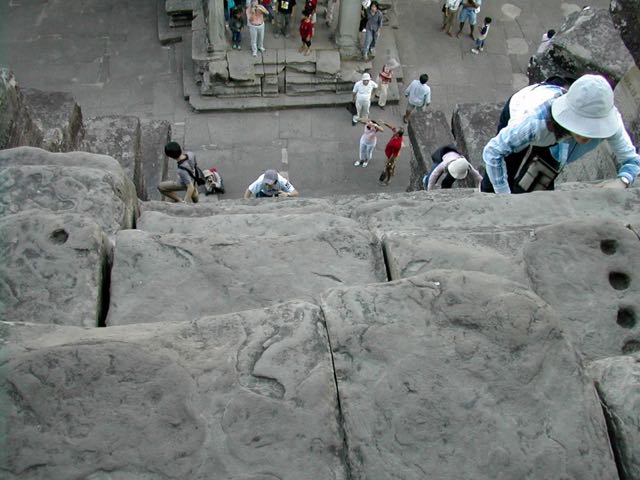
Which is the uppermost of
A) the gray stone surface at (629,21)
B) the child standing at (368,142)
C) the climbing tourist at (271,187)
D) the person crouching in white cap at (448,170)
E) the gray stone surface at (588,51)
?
the gray stone surface at (629,21)

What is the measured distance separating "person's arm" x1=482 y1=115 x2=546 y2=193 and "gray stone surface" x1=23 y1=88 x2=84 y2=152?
3601mm

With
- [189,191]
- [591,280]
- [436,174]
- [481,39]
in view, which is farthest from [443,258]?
[481,39]

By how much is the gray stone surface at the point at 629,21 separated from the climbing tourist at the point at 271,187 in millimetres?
3098

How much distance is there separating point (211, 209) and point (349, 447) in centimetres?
243

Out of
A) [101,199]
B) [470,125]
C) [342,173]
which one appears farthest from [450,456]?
[342,173]

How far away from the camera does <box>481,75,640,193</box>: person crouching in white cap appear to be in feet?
12.6

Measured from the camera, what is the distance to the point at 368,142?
826cm

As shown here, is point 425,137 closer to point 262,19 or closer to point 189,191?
point 189,191

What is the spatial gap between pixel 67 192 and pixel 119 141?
3.03m

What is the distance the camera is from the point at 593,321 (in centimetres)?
289

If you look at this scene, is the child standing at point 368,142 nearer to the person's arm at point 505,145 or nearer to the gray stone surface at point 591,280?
the person's arm at point 505,145

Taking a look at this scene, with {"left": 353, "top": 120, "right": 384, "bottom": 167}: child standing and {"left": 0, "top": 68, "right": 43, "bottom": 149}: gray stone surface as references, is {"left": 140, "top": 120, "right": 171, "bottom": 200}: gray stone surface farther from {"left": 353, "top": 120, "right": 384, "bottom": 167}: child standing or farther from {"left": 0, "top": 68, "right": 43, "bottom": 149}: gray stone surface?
{"left": 353, "top": 120, "right": 384, "bottom": 167}: child standing

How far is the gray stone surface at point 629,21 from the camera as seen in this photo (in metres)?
4.91

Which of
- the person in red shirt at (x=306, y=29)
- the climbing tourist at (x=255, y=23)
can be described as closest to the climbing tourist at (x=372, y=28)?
the person in red shirt at (x=306, y=29)
